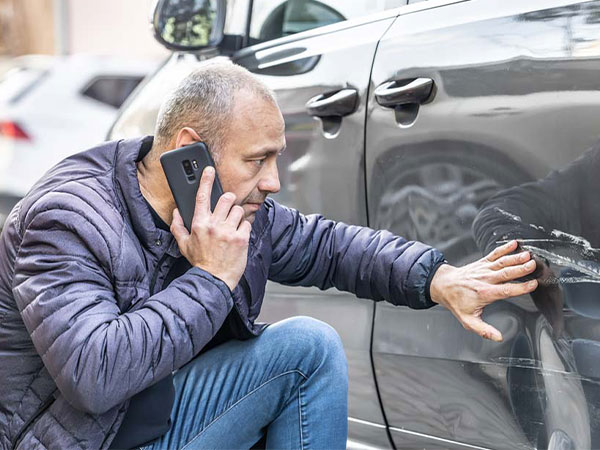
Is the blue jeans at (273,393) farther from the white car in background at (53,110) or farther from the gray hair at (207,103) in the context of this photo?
the white car in background at (53,110)

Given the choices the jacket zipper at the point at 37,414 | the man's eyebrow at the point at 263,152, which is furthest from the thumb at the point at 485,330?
the jacket zipper at the point at 37,414

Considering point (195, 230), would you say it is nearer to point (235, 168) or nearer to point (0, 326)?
point (235, 168)

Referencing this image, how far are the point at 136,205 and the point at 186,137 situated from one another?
164 millimetres

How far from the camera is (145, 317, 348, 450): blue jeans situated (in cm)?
199

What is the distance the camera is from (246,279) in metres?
1.97

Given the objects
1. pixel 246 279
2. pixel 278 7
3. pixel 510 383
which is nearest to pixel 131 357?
pixel 246 279

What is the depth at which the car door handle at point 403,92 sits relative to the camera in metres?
2.00

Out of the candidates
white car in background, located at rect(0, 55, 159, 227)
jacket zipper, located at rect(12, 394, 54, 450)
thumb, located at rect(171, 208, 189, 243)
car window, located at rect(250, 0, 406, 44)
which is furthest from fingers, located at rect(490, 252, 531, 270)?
white car in background, located at rect(0, 55, 159, 227)

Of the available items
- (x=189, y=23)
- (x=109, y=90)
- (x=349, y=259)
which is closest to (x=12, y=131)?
(x=109, y=90)

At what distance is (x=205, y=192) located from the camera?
1803mm

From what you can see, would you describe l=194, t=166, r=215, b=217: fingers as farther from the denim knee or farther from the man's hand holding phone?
the denim knee

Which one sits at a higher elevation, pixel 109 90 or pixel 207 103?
pixel 207 103

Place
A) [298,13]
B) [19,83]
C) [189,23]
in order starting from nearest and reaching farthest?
[298,13]
[189,23]
[19,83]

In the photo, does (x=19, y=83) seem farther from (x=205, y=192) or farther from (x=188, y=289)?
(x=188, y=289)
